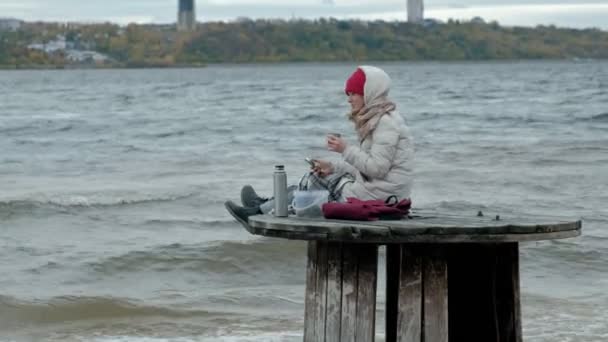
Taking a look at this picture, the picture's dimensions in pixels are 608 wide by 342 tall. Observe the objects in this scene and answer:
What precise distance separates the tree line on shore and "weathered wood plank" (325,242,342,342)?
14151 centimetres

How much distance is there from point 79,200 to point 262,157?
8224 mm

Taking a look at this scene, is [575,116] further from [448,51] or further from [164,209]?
[448,51]

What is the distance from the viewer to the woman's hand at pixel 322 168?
22.5 ft

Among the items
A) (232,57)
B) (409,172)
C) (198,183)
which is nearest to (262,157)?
(198,183)

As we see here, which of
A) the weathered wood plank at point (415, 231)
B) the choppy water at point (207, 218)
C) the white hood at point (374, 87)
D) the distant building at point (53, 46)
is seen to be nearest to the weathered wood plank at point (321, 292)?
the weathered wood plank at point (415, 231)

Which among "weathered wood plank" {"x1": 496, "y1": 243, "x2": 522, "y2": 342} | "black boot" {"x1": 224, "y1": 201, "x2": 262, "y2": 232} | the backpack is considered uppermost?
the backpack

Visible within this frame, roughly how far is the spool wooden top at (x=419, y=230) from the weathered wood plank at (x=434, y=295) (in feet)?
0.64

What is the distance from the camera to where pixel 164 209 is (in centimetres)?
1739

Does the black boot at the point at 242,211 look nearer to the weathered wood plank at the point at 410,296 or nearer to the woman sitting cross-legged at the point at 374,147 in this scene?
the woman sitting cross-legged at the point at 374,147

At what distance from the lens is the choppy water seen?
10.8 meters

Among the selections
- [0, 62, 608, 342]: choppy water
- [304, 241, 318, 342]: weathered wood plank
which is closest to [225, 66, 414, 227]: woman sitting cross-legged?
[304, 241, 318, 342]: weathered wood plank

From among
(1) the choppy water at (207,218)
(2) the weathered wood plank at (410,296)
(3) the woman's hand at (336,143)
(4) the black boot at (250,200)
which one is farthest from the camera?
(1) the choppy water at (207,218)

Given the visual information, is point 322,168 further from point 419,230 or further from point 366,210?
point 419,230

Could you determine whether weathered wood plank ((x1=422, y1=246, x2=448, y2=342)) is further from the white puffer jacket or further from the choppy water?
the choppy water
